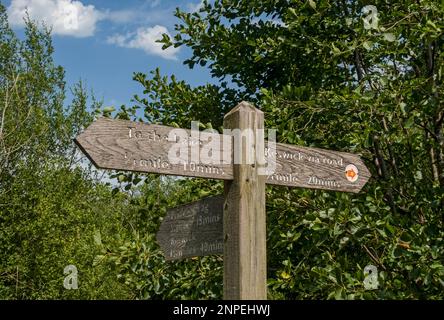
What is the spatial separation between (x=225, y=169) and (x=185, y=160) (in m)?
0.21

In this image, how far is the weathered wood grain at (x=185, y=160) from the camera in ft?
8.57

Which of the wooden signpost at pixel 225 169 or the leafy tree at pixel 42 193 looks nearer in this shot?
the wooden signpost at pixel 225 169

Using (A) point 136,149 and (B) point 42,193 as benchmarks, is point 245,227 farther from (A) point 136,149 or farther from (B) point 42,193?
(B) point 42,193

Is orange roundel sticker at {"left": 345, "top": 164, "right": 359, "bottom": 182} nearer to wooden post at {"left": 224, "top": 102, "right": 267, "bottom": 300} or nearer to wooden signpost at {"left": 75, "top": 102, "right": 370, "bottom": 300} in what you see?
wooden signpost at {"left": 75, "top": 102, "right": 370, "bottom": 300}

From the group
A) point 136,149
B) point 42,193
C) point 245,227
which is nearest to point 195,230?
point 245,227

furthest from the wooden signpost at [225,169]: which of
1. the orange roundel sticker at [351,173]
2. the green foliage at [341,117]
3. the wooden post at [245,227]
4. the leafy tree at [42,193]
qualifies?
the leafy tree at [42,193]

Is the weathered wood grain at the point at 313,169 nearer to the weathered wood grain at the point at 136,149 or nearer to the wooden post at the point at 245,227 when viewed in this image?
the wooden post at the point at 245,227

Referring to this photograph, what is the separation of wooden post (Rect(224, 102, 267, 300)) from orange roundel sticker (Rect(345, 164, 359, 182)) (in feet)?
2.09

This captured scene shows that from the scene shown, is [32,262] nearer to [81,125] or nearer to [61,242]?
[61,242]

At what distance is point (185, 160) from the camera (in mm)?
2809

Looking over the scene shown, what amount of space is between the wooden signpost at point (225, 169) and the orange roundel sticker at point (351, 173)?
0.25 metres

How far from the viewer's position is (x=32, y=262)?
48.3 ft

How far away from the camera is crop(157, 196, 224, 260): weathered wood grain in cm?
296
